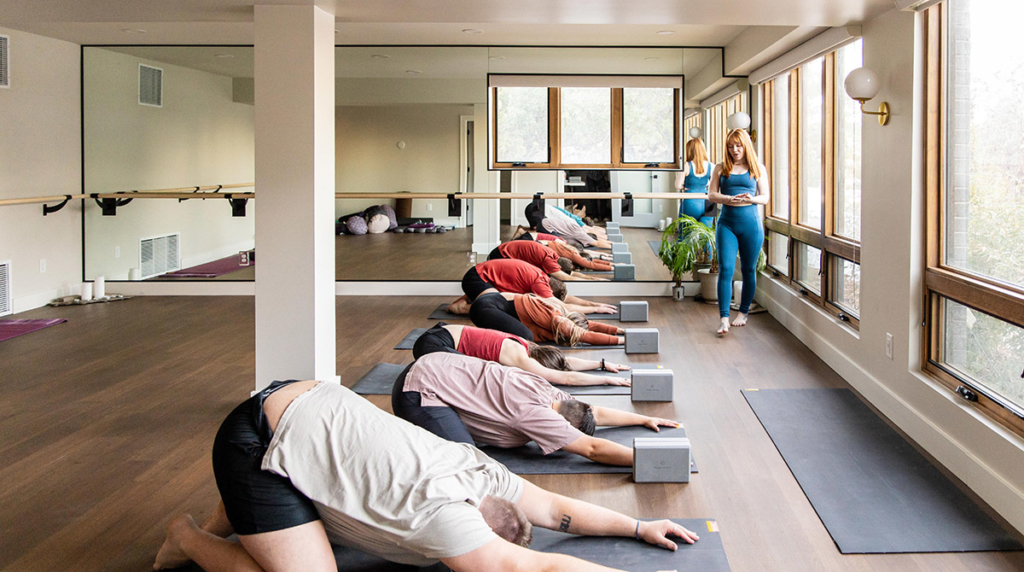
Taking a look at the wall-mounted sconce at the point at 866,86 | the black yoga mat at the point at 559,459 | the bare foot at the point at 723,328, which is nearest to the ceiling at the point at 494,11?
the wall-mounted sconce at the point at 866,86

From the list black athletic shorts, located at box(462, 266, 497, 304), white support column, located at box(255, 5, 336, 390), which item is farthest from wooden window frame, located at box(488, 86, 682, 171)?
white support column, located at box(255, 5, 336, 390)

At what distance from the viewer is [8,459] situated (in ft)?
11.6

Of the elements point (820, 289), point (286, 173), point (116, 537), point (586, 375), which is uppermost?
point (286, 173)

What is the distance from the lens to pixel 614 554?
2.58m

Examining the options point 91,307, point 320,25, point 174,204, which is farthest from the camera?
point 174,204

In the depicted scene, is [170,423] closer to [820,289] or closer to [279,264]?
[279,264]

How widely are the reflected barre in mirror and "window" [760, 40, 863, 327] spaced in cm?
104

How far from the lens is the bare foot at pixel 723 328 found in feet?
20.0

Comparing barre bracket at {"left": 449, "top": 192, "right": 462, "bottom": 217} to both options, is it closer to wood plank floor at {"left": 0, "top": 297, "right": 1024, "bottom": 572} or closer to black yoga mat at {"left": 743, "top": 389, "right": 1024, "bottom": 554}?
wood plank floor at {"left": 0, "top": 297, "right": 1024, "bottom": 572}

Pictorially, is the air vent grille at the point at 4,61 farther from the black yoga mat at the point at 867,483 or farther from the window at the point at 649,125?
the black yoga mat at the point at 867,483

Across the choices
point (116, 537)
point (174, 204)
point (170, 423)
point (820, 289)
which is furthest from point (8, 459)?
point (174, 204)

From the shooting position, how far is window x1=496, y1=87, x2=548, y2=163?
26.1ft

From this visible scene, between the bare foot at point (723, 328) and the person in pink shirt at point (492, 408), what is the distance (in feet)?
9.12

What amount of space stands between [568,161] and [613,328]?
8.83 feet
